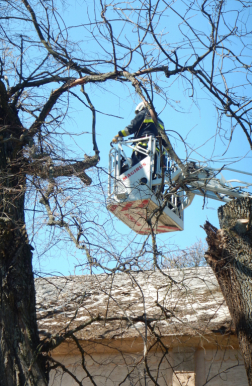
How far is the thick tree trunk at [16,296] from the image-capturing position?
11.7 ft

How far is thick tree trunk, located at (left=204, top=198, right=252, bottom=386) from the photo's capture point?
15.7 ft

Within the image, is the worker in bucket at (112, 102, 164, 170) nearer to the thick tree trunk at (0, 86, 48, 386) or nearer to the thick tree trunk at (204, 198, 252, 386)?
the thick tree trunk at (204, 198, 252, 386)

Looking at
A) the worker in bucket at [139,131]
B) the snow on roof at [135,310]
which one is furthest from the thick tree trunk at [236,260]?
the worker in bucket at [139,131]

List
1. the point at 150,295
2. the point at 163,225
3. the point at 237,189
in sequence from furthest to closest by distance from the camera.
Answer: the point at 163,225, the point at 237,189, the point at 150,295

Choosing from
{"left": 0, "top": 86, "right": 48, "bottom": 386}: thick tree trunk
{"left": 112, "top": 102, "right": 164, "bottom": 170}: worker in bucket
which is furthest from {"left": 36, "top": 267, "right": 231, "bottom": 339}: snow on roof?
{"left": 112, "top": 102, "right": 164, "bottom": 170}: worker in bucket

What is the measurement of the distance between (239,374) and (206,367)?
15.9 inches

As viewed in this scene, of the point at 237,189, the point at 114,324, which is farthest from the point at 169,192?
the point at 237,189

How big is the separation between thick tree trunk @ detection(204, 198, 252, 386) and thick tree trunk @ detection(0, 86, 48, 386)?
2049 mm

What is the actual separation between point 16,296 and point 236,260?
240 centimetres

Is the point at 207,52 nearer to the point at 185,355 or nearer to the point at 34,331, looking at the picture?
the point at 34,331

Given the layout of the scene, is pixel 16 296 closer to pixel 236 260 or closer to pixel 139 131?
pixel 236 260

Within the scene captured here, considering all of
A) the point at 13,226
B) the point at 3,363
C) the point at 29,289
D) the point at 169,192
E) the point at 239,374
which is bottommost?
A: the point at 239,374

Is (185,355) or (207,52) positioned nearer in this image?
(207,52)

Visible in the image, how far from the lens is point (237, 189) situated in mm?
9094
